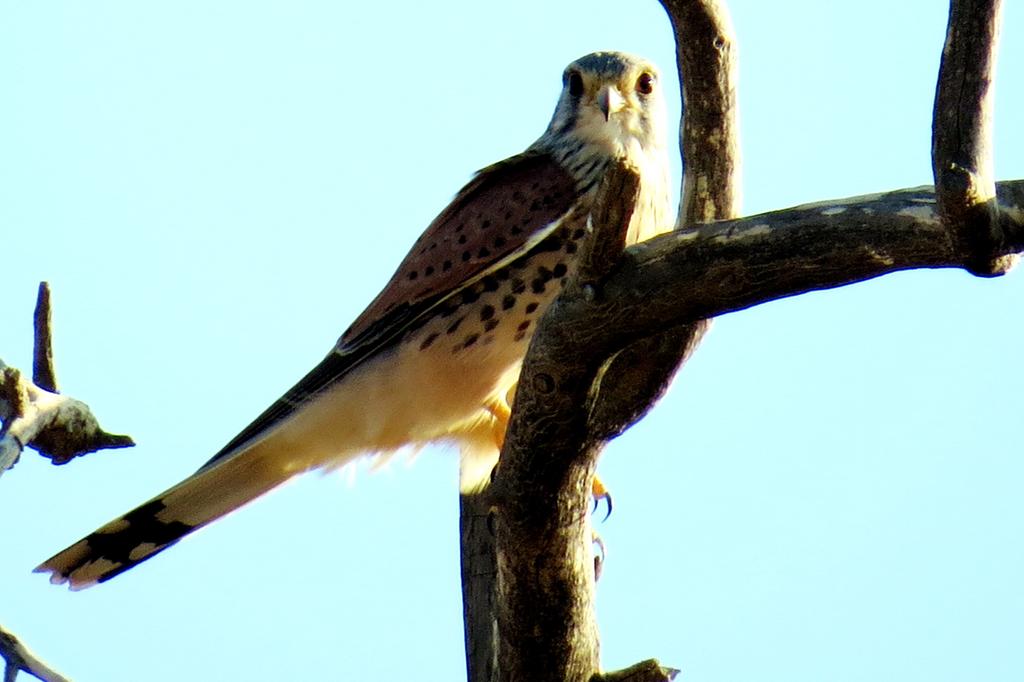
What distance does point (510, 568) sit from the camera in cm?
318

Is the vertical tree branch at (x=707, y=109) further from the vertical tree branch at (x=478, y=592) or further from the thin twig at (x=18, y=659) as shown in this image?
the thin twig at (x=18, y=659)

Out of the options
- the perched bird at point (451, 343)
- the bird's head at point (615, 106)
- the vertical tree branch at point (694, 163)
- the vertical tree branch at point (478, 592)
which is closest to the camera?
the vertical tree branch at point (694, 163)

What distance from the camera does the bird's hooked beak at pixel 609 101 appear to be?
4539mm

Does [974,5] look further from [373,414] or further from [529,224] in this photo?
[373,414]

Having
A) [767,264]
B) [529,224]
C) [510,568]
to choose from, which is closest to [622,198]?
[767,264]

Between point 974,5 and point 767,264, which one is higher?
point 974,5

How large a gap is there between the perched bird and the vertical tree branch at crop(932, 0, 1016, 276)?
5.91 feet

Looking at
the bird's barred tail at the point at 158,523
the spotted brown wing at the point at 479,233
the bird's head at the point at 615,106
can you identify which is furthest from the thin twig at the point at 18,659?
the bird's head at the point at 615,106

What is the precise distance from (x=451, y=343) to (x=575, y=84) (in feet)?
3.53

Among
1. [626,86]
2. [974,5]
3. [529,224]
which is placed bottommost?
[974,5]

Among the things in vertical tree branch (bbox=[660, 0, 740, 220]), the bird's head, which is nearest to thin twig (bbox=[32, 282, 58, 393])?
vertical tree branch (bbox=[660, 0, 740, 220])

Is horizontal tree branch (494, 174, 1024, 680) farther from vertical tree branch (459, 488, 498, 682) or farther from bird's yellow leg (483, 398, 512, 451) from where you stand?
bird's yellow leg (483, 398, 512, 451)

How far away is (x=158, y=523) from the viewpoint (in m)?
4.36

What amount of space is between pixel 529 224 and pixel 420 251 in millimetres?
512
